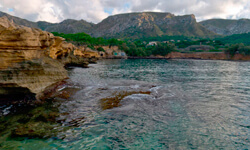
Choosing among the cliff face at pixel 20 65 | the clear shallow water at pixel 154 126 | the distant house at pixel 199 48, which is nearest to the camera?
the clear shallow water at pixel 154 126

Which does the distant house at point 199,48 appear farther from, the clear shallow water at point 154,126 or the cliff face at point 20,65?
the cliff face at point 20,65

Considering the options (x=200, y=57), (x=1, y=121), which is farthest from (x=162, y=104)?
(x=200, y=57)

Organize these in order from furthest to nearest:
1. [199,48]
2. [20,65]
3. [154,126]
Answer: [199,48]
[20,65]
[154,126]

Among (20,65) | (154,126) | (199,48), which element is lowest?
(154,126)

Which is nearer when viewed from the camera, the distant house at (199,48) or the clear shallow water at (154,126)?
the clear shallow water at (154,126)

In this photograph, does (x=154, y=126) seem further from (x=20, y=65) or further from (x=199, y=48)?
(x=199, y=48)

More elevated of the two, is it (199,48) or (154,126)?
(199,48)

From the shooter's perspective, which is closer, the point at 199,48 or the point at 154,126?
the point at 154,126

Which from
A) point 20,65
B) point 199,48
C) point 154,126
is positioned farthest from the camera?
point 199,48

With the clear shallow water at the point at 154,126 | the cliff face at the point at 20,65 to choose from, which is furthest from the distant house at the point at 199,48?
the cliff face at the point at 20,65

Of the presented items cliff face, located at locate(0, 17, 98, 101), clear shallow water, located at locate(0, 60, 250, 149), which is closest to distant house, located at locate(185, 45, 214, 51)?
clear shallow water, located at locate(0, 60, 250, 149)

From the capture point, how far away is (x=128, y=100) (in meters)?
10.6

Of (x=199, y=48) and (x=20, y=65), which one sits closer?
(x=20, y=65)

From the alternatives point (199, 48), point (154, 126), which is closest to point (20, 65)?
point (154, 126)
